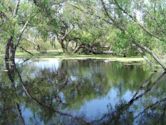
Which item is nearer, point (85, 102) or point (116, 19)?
point (85, 102)

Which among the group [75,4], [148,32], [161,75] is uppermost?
[75,4]

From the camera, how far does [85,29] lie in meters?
56.2

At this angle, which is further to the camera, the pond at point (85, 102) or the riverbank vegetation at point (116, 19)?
the riverbank vegetation at point (116, 19)

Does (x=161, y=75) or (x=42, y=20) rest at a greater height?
(x=42, y=20)

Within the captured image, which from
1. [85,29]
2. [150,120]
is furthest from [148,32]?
[85,29]

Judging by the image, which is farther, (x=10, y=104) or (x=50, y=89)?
(x=50, y=89)

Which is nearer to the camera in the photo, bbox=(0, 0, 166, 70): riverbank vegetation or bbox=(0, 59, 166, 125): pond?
bbox=(0, 59, 166, 125): pond

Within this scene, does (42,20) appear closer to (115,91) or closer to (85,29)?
(115,91)

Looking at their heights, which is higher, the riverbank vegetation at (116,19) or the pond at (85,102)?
the riverbank vegetation at (116,19)

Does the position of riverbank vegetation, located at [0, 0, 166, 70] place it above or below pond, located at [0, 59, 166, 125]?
above

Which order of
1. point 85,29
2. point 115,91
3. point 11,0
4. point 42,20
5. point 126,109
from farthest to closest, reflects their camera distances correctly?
point 85,29 → point 11,0 → point 42,20 → point 115,91 → point 126,109

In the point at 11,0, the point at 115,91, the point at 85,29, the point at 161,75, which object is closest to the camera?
the point at 115,91

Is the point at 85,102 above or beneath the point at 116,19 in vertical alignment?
beneath

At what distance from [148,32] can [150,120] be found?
13.0 metres
